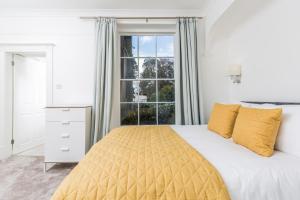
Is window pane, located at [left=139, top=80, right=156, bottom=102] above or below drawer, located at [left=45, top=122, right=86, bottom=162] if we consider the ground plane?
above

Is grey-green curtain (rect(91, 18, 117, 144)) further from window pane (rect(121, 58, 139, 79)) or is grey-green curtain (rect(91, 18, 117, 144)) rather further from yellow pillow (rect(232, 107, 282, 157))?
yellow pillow (rect(232, 107, 282, 157))

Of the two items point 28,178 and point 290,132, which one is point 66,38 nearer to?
point 28,178

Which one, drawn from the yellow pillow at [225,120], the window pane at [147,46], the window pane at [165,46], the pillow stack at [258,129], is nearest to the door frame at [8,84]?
the window pane at [147,46]

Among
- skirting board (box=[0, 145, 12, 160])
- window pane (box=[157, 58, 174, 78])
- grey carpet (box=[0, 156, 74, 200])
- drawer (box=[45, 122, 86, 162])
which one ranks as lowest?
grey carpet (box=[0, 156, 74, 200])

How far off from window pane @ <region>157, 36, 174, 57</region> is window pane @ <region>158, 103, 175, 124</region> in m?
0.94

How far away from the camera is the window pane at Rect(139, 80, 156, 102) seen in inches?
140

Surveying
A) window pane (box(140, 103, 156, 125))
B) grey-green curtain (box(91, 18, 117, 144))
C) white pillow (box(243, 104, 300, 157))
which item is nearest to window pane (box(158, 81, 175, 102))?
window pane (box(140, 103, 156, 125))

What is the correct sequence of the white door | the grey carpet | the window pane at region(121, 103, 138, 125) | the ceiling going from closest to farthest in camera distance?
the grey carpet
the ceiling
the window pane at region(121, 103, 138, 125)
the white door

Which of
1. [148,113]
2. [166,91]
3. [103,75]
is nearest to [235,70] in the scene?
[166,91]

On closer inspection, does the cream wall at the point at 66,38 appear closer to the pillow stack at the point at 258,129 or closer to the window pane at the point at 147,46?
the window pane at the point at 147,46

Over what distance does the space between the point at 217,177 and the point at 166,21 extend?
298 centimetres

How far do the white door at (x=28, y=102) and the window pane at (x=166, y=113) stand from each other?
2.76 m

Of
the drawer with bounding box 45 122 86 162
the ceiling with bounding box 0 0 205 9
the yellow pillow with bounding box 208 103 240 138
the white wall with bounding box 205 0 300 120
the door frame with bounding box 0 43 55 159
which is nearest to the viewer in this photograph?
the white wall with bounding box 205 0 300 120

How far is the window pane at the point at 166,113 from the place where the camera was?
11.7ft
